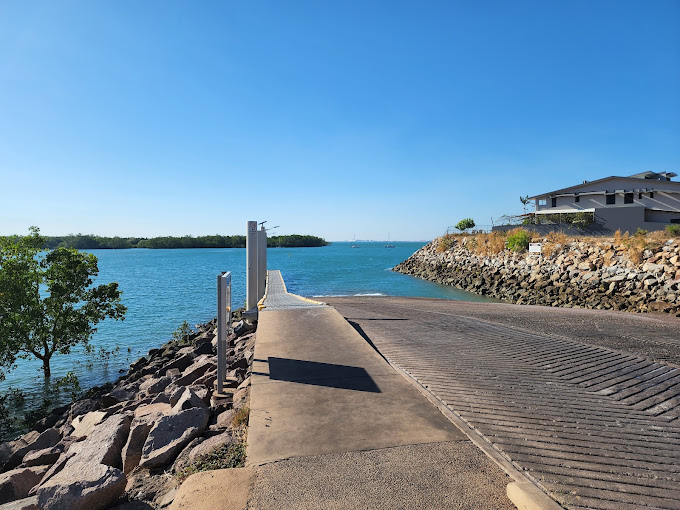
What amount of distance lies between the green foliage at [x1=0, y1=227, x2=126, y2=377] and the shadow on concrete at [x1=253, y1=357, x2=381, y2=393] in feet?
39.2

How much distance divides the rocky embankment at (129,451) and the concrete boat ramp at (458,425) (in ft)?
2.32

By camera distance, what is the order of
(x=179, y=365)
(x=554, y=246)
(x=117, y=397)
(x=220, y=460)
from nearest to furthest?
(x=220, y=460)
(x=117, y=397)
(x=179, y=365)
(x=554, y=246)

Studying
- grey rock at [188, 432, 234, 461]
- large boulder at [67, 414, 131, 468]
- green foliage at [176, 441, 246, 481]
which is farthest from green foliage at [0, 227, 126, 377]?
green foliage at [176, 441, 246, 481]

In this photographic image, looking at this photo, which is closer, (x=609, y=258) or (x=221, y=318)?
(x=221, y=318)

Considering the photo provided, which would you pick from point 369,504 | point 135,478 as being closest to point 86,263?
point 135,478

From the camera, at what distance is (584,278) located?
2491 centimetres

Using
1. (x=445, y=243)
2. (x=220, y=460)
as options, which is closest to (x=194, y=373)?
(x=220, y=460)

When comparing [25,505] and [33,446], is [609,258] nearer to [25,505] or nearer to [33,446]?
[33,446]

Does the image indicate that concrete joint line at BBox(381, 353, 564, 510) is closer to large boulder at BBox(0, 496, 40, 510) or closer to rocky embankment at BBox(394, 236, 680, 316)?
large boulder at BBox(0, 496, 40, 510)

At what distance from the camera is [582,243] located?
29.0 meters

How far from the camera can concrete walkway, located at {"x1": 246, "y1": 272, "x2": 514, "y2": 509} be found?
312cm

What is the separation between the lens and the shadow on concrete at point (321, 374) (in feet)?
18.5

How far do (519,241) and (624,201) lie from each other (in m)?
16.6

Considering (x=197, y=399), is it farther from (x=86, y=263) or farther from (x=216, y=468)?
(x=86, y=263)
